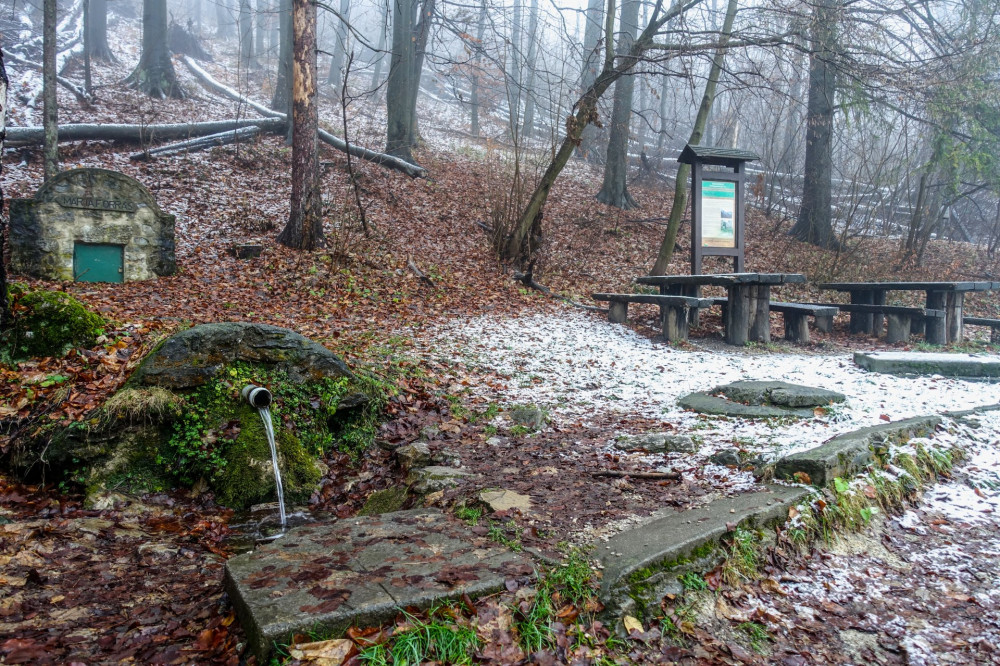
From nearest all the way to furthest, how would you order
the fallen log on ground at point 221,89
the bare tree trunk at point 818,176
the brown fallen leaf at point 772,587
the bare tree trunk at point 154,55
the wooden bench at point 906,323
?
the brown fallen leaf at point 772,587
the wooden bench at point 906,323
the bare tree trunk at point 818,176
the fallen log on ground at point 221,89
the bare tree trunk at point 154,55

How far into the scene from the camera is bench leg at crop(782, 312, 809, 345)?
930cm

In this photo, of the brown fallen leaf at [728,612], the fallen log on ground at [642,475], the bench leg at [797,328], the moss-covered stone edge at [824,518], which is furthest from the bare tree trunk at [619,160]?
the brown fallen leaf at [728,612]

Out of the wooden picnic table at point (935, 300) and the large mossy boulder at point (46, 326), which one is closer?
the large mossy boulder at point (46, 326)

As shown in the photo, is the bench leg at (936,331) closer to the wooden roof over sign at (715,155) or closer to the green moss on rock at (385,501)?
the wooden roof over sign at (715,155)

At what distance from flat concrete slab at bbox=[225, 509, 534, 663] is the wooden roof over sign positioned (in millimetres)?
8007

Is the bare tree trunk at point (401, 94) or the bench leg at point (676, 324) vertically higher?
the bare tree trunk at point (401, 94)

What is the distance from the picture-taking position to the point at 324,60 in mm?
36344

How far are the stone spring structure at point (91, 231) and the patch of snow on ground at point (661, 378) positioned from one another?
4.85m

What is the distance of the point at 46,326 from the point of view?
5.14 metres

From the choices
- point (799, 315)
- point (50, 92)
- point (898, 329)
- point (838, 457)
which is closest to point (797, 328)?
point (799, 315)

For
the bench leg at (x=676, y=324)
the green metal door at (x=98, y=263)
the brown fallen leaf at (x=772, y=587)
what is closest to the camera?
the brown fallen leaf at (x=772, y=587)

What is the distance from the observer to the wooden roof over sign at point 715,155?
9.73 meters

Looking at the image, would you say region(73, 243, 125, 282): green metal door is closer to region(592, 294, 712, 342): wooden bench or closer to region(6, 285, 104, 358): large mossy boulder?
region(6, 285, 104, 358): large mossy boulder

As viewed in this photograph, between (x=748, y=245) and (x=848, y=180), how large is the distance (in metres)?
14.8
